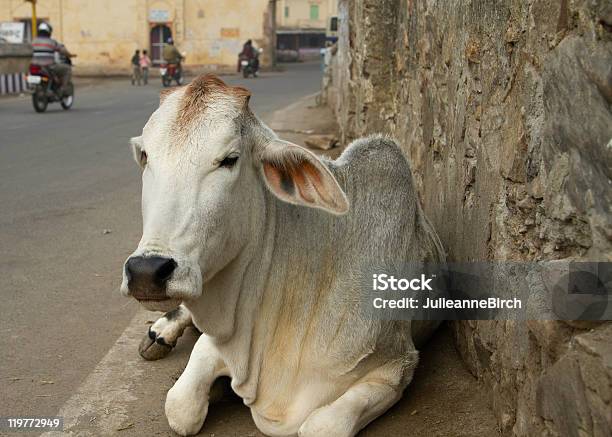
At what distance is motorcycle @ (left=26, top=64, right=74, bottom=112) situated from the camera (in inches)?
643

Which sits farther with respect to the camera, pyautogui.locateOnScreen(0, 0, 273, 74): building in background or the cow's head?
pyautogui.locateOnScreen(0, 0, 273, 74): building in background

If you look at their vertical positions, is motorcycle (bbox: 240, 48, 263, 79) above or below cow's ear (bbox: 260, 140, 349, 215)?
below

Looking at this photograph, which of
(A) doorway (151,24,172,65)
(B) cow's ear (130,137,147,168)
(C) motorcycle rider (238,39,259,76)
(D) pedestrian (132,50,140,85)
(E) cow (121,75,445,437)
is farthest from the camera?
(A) doorway (151,24,172,65)

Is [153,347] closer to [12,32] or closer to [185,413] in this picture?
[185,413]

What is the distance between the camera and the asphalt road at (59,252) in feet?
12.9

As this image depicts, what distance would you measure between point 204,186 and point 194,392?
857mm

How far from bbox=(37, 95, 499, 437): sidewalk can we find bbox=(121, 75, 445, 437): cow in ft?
0.33

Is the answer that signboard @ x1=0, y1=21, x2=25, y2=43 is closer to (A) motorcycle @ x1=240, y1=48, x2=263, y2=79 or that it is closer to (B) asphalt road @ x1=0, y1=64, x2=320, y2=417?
(A) motorcycle @ x1=240, y1=48, x2=263, y2=79

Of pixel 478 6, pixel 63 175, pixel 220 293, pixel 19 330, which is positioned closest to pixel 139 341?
pixel 19 330

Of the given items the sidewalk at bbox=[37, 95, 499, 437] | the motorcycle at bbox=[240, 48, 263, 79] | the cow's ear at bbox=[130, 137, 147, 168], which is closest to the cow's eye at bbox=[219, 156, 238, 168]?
the cow's ear at bbox=[130, 137, 147, 168]

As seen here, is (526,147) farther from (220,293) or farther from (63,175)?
(63,175)

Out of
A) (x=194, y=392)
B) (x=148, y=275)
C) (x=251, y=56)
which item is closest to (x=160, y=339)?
(x=194, y=392)

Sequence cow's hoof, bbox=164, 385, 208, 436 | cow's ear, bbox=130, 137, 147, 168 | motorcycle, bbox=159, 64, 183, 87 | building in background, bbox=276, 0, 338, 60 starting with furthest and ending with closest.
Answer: building in background, bbox=276, 0, 338, 60 < motorcycle, bbox=159, 64, 183, 87 < cow's hoof, bbox=164, 385, 208, 436 < cow's ear, bbox=130, 137, 147, 168

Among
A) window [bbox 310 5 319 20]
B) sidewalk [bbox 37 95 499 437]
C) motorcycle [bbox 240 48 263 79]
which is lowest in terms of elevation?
motorcycle [bbox 240 48 263 79]
